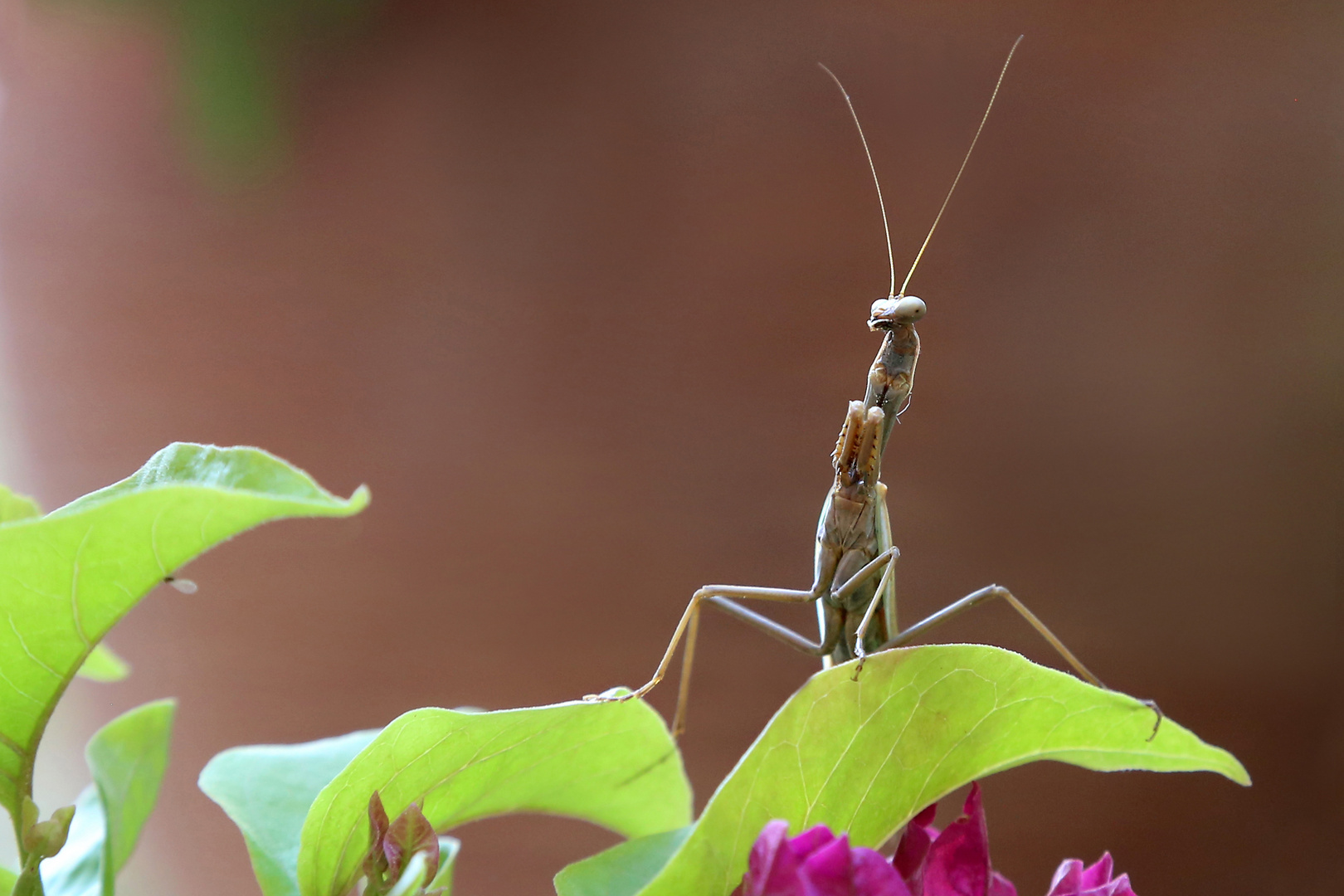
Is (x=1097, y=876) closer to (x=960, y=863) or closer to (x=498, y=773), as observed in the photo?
(x=960, y=863)

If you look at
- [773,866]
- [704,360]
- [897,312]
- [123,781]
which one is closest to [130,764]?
[123,781]

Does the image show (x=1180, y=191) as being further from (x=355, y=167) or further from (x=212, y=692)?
(x=212, y=692)

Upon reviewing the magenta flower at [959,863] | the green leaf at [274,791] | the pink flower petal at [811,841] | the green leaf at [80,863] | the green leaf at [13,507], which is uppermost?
the green leaf at [13,507]

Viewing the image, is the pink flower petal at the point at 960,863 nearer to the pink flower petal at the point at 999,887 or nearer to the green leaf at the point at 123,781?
the pink flower petal at the point at 999,887

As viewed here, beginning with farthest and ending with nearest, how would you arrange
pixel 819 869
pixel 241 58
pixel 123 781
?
pixel 241 58 → pixel 123 781 → pixel 819 869

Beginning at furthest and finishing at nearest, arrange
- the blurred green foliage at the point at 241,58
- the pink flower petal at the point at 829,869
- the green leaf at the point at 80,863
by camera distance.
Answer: the blurred green foliage at the point at 241,58 → the green leaf at the point at 80,863 → the pink flower petal at the point at 829,869

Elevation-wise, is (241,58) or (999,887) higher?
(241,58)

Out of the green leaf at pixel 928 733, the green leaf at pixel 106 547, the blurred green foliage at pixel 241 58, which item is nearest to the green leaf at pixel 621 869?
the green leaf at pixel 928 733
